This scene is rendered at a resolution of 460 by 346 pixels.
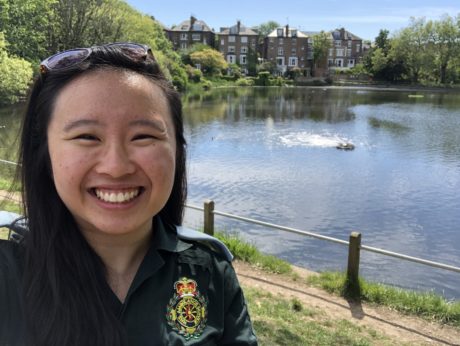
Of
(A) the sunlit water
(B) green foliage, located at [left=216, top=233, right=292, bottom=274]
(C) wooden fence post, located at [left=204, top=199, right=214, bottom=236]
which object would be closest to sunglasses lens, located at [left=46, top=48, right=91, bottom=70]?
(B) green foliage, located at [left=216, top=233, right=292, bottom=274]

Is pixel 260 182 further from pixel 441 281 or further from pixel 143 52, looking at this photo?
pixel 143 52

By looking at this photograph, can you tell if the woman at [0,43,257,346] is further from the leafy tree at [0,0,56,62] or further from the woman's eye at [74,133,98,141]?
the leafy tree at [0,0,56,62]

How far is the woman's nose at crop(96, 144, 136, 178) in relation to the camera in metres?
1.20

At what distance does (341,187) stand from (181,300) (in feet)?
45.1


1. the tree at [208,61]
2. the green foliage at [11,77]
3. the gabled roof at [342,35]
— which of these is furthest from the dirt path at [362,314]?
the gabled roof at [342,35]

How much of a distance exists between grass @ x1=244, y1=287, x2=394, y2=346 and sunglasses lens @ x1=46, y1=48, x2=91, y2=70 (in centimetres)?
390

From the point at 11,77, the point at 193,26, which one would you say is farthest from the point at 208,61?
the point at 11,77

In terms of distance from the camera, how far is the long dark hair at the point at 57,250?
1.20 m

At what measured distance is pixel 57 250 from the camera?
1.28m

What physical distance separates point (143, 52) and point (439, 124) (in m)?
31.3

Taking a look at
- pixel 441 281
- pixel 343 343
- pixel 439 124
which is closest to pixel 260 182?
pixel 441 281

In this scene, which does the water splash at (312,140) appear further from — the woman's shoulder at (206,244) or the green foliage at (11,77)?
the woman's shoulder at (206,244)

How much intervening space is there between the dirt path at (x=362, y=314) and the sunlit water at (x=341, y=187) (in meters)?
2.34

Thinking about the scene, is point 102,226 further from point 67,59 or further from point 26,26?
A: point 26,26
